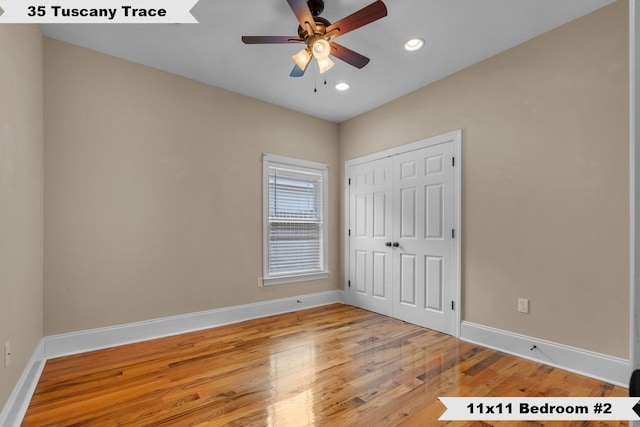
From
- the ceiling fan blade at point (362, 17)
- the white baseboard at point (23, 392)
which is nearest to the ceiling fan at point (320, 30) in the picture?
the ceiling fan blade at point (362, 17)

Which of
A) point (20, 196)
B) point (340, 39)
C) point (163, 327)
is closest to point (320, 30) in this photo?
point (340, 39)

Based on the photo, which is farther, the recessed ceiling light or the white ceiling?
the recessed ceiling light

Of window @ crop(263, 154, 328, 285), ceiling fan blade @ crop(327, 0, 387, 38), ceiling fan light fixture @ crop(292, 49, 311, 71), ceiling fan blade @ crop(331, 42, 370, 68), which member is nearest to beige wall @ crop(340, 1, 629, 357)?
ceiling fan blade @ crop(331, 42, 370, 68)

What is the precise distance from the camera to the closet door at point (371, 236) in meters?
4.20

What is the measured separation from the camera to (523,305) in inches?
115

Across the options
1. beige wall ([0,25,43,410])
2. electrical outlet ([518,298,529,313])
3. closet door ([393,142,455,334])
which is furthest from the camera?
closet door ([393,142,455,334])

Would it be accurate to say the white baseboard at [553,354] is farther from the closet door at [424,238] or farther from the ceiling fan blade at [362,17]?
the ceiling fan blade at [362,17]

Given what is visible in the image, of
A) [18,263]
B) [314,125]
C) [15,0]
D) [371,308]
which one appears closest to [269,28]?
[15,0]

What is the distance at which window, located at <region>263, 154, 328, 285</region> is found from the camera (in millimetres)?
4246

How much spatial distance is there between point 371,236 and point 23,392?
3647 mm

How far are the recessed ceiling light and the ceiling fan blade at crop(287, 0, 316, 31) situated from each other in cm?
104

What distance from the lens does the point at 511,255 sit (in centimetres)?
301

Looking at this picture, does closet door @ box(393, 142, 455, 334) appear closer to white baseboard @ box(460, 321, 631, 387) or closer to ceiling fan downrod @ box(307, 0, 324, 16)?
white baseboard @ box(460, 321, 631, 387)

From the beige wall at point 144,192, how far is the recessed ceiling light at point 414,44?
1971 mm
